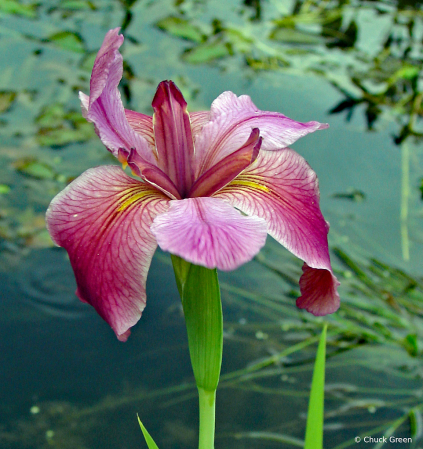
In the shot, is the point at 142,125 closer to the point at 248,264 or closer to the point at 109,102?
the point at 109,102

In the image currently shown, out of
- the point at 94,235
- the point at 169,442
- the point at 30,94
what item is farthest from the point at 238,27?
the point at 94,235

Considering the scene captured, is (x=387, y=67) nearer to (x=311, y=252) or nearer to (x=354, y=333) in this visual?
(x=354, y=333)

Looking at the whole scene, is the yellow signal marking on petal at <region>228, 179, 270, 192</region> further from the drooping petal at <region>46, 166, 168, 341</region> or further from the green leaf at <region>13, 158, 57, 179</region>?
the green leaf at <region>13, 158, 57, 179</region>

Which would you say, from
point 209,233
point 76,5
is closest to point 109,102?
point 209,233

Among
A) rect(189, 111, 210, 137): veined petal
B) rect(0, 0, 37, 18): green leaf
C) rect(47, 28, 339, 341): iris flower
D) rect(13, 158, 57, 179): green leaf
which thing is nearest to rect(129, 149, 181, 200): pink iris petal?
rect(47, 28, 339, 341): iris flower

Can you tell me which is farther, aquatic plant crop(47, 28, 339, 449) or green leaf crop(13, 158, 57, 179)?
green leaf crop(13, 158, 57, 179)

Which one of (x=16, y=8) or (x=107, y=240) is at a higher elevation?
(x=107, y=240)

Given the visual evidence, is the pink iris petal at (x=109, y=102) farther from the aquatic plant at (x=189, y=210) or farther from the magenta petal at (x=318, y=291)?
the magenta petal at (x=318, y=291)

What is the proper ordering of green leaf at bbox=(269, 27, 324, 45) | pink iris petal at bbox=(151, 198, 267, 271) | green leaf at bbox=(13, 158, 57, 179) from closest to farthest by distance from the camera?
pink iris petal at bbox=(151, 198, 267, 271), green leaf at bbox=(13, 158, 57, 179), green leaf at bbox=(269, 27, 324, 45)
